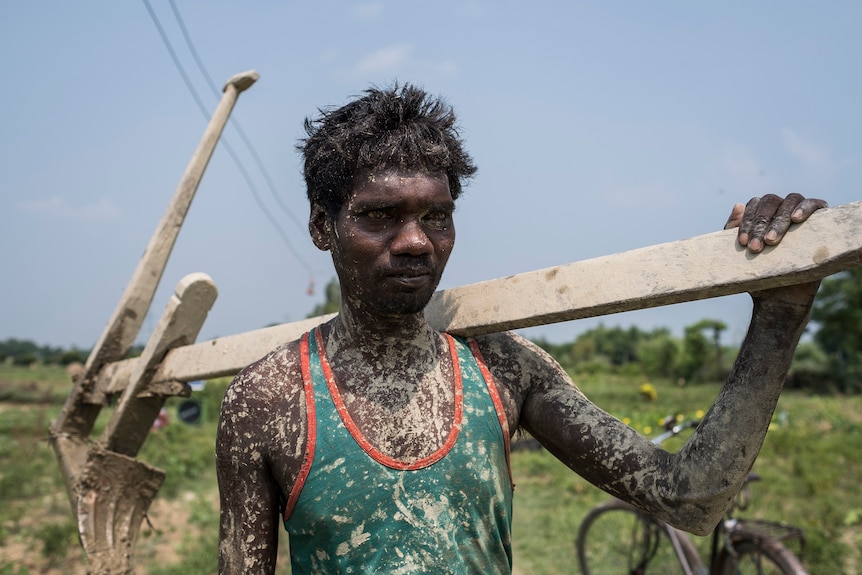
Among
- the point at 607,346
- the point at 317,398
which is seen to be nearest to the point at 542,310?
the point at 317,398

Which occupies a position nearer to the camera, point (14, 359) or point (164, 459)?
point (164, 459)

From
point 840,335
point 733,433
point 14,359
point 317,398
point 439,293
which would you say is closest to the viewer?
point 733,433

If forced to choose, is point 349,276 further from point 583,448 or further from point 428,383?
point 583,448

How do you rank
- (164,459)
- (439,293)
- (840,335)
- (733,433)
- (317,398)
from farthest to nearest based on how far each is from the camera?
(840,335) → (164,459) → (439,293) → (317,398) → (733,433)

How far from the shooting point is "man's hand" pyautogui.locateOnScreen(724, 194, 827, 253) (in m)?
1.37

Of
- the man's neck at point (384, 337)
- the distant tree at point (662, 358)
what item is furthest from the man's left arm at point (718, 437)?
the distant tree at point (662, 358)

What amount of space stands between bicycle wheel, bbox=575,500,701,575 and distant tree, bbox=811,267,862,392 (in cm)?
2681

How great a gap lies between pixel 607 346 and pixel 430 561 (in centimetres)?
5361

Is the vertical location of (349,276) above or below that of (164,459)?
below

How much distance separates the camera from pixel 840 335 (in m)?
32.7

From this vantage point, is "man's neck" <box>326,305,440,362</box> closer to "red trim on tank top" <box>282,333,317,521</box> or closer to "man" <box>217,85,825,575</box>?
"man" <box>217,85,825,575</box>

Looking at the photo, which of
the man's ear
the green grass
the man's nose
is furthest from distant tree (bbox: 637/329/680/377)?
the man's nose

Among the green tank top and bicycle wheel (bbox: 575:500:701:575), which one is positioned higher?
bicycle wheel (bbox: 575:500:701:575)

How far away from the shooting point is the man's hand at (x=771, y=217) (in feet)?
4.50
